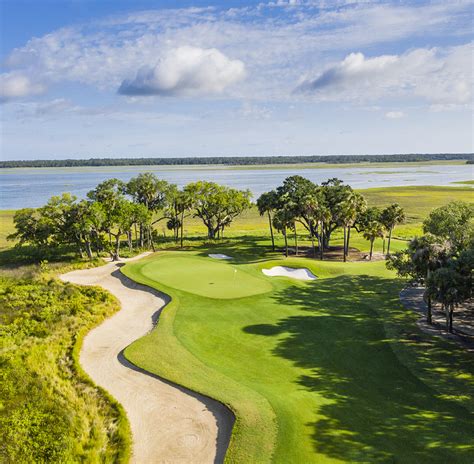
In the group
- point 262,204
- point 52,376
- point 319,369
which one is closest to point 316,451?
point 319,369

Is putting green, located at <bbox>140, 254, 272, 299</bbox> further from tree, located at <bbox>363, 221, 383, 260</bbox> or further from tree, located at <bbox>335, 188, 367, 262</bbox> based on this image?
tree, located at <bbox>363, 221, 383, 260</bbox>

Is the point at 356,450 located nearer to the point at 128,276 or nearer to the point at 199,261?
the point at 128,276

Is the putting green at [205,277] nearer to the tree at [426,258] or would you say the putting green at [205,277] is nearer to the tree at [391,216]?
the tree at [426,258]

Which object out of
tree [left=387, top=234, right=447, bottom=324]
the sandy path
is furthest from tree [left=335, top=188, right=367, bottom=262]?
the sandy path

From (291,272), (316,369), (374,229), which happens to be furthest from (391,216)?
(316,369)

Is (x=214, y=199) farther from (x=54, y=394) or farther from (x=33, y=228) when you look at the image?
(x=54, y=394)

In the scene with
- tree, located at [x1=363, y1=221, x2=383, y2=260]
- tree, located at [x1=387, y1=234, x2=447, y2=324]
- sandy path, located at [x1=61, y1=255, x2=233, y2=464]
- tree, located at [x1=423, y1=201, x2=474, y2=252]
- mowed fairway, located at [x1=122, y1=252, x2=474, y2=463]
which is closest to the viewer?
mowed fairway, located at [x1=122, y1=252, x2=474, y2=463]

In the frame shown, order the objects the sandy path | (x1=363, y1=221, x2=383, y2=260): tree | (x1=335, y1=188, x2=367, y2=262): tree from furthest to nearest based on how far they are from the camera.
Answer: (x1=363, y1=221, x2=383, y2=260): tree → (x1=335, y1=188, x2=367, y2=262): tree → the sandy path

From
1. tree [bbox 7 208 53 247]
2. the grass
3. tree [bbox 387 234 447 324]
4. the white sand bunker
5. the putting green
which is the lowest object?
the grass
